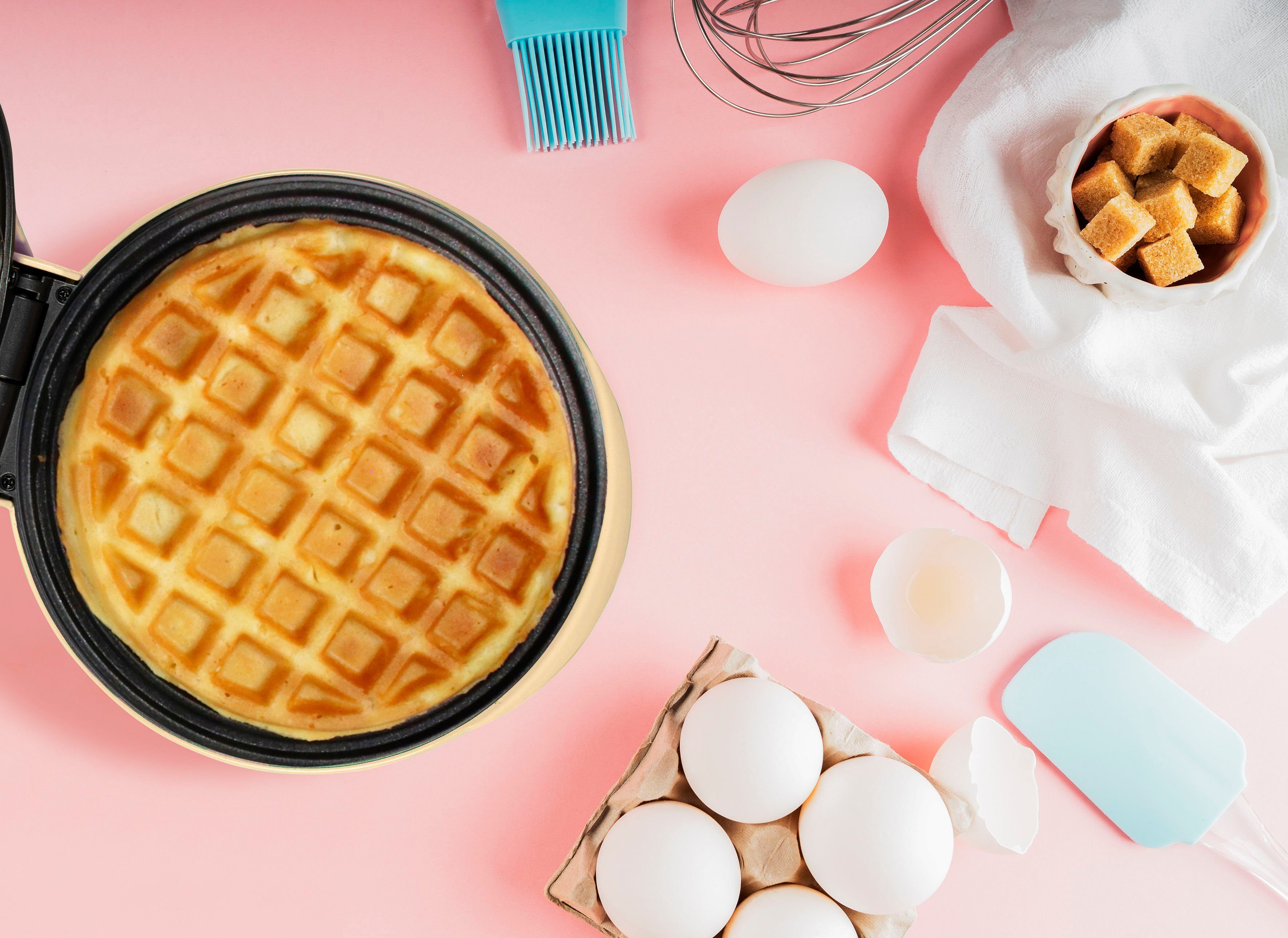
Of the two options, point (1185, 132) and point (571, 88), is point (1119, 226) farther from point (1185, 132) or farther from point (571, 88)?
point (571, 88)

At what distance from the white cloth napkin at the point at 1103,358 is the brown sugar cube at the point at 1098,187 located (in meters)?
0.08

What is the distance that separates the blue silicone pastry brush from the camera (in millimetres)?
1134

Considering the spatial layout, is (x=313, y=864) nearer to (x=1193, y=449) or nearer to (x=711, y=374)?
(x=711, y=374)

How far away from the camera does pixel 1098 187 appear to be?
1.04 m

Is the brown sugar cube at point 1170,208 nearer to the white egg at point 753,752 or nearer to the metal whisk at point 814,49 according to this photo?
the metal whisk at point 814,49

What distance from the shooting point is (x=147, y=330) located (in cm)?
91

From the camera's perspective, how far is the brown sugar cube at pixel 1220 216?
102 centimetres

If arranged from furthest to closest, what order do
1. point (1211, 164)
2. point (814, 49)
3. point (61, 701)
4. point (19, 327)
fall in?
point (814, 49)
point (61, 701)
point (1211, 164)
point (19, 327)

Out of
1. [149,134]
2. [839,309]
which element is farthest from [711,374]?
[149,134]

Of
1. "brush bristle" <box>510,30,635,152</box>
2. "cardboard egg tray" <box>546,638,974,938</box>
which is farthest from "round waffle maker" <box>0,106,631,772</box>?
"brush bristle" <box>510,30,635,152</box>

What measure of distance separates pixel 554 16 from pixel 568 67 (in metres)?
0.07

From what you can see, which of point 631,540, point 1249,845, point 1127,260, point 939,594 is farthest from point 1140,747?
point 631,540

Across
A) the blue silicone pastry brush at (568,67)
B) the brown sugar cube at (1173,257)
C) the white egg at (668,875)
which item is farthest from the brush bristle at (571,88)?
the white egg at (668,875)

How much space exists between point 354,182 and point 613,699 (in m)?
0.76
